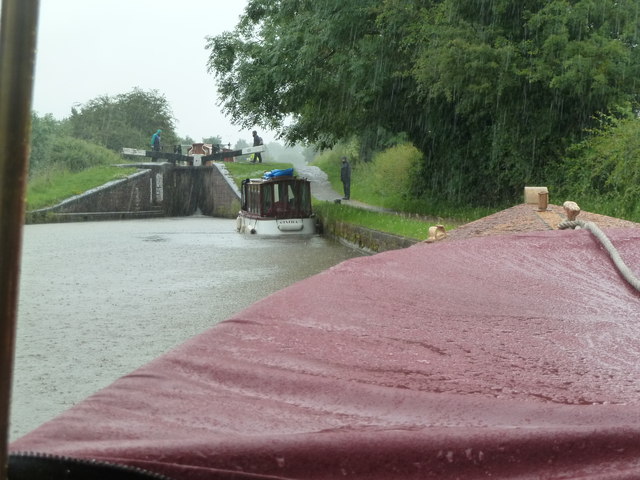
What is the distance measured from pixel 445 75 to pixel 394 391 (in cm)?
1548

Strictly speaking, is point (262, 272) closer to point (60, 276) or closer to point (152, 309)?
point (60, 276)

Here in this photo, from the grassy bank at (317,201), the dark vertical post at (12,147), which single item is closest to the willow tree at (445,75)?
the grassy bank at (317,201)

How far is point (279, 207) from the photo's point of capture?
84.4ft

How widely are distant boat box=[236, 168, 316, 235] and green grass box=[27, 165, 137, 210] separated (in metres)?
12.7

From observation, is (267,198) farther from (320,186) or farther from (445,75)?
(320,186)

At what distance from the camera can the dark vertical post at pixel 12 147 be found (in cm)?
72

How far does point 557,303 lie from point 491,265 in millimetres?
554

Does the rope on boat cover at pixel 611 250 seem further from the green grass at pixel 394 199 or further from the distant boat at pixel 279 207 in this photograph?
the distant boat at pixel 279 207

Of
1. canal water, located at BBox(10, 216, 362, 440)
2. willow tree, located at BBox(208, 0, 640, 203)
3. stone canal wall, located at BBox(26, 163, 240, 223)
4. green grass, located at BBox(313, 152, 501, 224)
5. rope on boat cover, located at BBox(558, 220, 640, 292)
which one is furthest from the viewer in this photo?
stone canal wall, located at BBox(26, 163, 240, 223)

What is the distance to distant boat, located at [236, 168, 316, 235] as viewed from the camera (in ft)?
81.0

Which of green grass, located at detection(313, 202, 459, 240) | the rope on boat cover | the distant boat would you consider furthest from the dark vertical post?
the distant boat

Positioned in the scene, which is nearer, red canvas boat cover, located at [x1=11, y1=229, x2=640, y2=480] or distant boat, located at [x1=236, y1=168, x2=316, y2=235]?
red canvas boat cover, located at [x1=11, y1=229, x2=640, y2=480]

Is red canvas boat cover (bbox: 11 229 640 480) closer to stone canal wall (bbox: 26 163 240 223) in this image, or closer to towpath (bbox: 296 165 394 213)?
towpath (bbox: 296 165 394 213)

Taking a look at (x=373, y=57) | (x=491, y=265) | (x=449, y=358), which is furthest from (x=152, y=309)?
(x=373, y=57)
